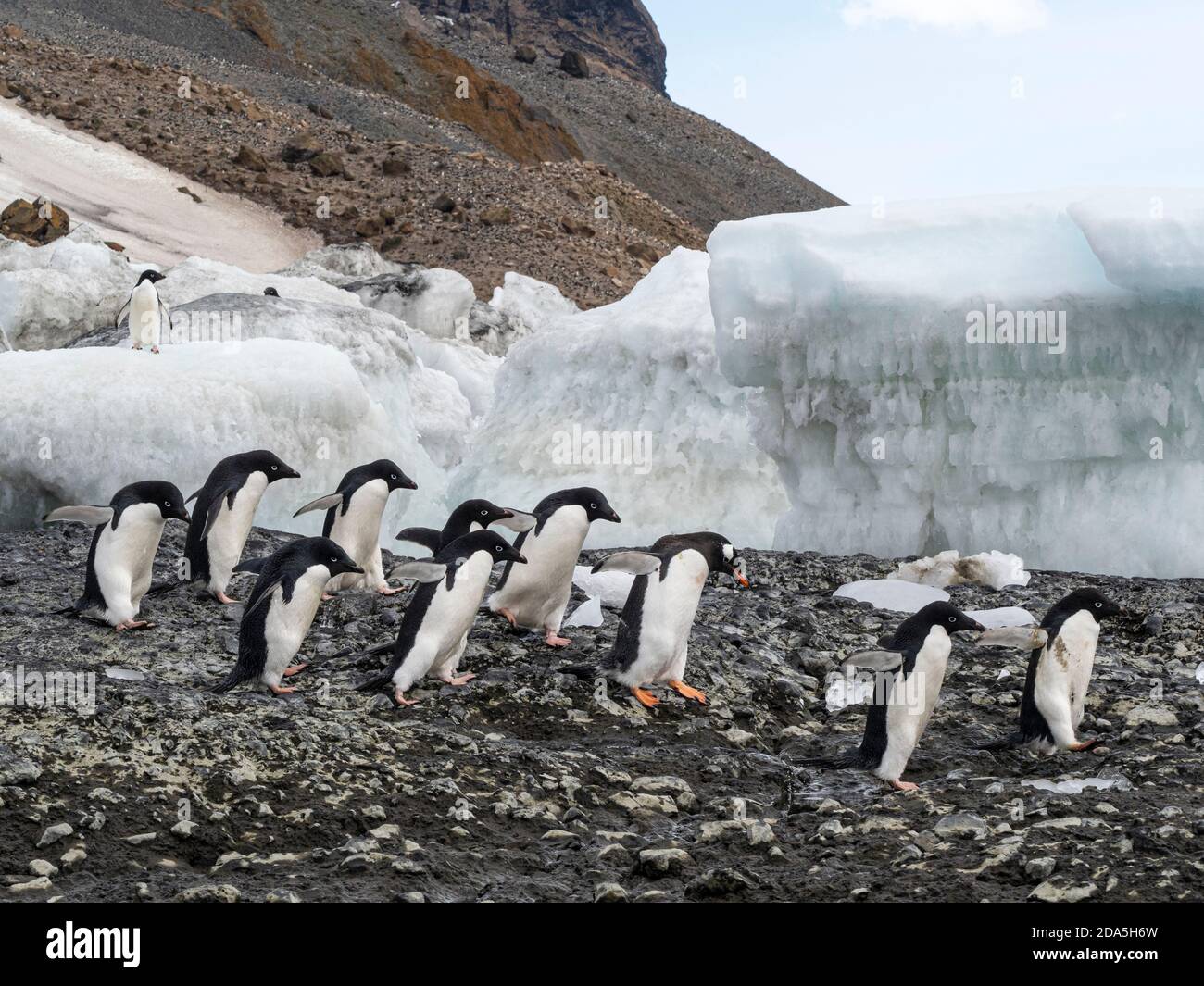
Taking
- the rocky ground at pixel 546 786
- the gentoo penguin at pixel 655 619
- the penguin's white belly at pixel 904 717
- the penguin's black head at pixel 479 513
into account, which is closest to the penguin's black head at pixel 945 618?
the penguin's white belly at pixel 904 717

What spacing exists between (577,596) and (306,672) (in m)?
2.28

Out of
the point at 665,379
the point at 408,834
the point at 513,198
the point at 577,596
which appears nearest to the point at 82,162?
the point at 513,198

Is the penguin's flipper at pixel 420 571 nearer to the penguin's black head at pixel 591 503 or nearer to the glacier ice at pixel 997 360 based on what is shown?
the penguin's black head at pixel 591 503

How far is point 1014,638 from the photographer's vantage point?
5645 millimetres

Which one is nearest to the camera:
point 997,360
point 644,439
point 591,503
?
point 591,503

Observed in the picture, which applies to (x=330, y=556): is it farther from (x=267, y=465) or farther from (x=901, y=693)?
(x=901, y=693)

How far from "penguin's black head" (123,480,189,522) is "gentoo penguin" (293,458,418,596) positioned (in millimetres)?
890

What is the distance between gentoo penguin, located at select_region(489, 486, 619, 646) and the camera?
22.2ft

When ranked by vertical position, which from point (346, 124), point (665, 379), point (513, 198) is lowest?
point (665, 379)

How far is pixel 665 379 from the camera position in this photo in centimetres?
1173

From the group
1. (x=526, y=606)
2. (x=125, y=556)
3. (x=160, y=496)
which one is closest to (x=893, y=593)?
(x=526, y=606)

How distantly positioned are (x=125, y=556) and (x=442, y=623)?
6.08 feet

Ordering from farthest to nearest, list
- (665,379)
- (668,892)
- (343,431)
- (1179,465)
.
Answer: (665,379) → (343,431) → (1179,465) → (668,892)
